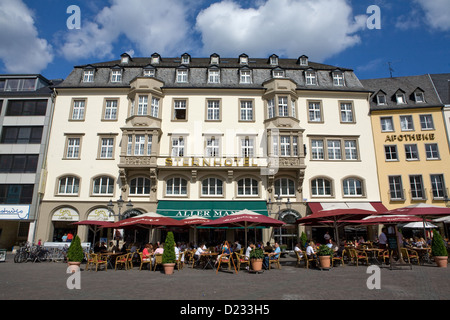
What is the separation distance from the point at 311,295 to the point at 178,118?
2219cm

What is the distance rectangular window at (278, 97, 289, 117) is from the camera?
27406 millimetres

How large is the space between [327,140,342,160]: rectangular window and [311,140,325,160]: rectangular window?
2.06 feet

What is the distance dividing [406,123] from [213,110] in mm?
17767

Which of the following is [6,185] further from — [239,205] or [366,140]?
[366,140]

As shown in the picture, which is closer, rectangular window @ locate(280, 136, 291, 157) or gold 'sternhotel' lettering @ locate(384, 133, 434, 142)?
rectangular window @ locate(280, 136, 291, 157)

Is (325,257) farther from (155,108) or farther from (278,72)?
(278,72)

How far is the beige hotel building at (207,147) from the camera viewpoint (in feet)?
84.7

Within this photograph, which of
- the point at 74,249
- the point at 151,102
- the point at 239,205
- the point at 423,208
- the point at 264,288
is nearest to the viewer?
the point at 264,288

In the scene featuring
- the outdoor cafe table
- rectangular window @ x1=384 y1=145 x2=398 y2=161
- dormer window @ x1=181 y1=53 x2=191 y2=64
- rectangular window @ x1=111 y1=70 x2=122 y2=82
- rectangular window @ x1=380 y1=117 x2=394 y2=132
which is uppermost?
dormer window @ x1=181 y1=53 x2=191 y2=64

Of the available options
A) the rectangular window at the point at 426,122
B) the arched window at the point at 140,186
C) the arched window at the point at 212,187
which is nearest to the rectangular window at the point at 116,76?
the arched window at the point at 140,186

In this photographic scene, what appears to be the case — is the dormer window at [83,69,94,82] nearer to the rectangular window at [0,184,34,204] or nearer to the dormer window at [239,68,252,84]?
the rectangular window at [0,184,34,204]

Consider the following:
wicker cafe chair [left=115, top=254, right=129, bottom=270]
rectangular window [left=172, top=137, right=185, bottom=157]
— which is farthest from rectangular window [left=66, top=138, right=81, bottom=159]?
wicker cafe chair [left=115, top=254, right=129, bottom=270]
